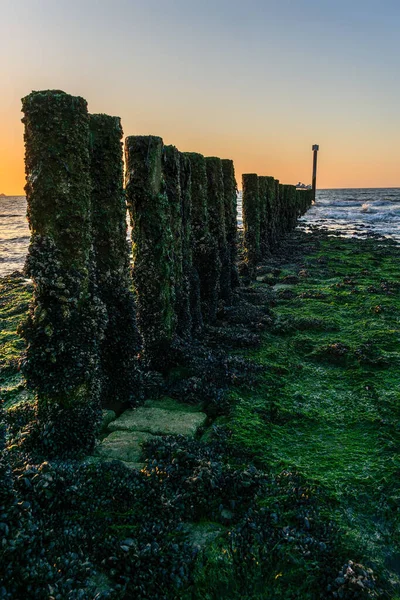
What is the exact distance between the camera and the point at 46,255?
449 cm

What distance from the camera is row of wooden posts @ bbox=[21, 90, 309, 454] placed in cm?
447

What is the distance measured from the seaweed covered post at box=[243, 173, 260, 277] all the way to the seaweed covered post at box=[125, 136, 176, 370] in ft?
29.0

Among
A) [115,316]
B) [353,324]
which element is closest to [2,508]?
[115,316]

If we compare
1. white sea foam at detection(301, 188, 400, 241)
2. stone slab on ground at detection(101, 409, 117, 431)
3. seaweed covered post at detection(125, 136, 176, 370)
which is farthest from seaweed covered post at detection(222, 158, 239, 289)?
white sea foam at detection(301, 188, 400, 241)

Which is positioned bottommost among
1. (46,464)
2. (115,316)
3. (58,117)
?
(46,464)

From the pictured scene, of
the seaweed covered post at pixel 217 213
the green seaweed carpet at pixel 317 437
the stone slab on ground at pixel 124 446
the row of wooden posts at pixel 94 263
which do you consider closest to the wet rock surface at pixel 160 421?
the stone slab on ground at pixel 124 446

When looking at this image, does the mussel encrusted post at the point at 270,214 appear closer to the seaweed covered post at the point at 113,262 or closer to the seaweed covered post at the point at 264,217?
the seaweed covered post at the point at 264,217

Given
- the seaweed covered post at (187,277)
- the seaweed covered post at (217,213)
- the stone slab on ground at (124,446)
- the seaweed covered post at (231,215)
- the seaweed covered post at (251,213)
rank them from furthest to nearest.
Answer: the seaweed covered post at (251,213)
the seaweed covered post at (231,215)
the seaweed covered post at (217,213)
the seaweed covered post at (187,277)
the stone slab on ground at (124,446)

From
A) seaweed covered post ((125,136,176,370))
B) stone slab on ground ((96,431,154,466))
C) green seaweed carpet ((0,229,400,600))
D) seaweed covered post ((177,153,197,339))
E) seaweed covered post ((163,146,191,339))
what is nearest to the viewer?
green seaweed carpet ((0,229,400,600))

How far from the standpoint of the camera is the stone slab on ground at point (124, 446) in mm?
4641

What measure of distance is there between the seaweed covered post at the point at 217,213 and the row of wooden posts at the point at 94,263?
2382 mm

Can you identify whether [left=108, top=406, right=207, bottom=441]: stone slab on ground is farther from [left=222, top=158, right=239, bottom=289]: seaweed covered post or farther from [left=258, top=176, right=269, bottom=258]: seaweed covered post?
[left=258, top=176, right=269, bottom=258]: seaweed covered post

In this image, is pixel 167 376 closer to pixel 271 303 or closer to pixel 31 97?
pixel 31 97

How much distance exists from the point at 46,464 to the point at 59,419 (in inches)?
30.0
